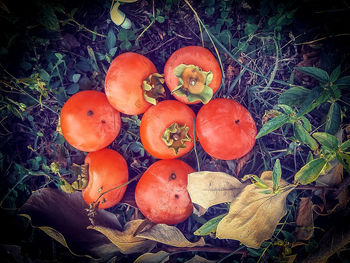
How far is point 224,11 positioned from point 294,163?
45.0 inches

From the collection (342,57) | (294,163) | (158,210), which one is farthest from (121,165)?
(342,57)

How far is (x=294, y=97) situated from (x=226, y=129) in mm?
439

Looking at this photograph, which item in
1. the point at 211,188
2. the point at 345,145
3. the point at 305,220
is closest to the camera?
the point at 345,145

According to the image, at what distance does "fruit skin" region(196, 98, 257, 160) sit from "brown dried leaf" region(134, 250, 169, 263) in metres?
0.76

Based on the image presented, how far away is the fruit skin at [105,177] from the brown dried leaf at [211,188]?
1.58 feet

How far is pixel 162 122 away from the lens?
Answer: 5.15ft

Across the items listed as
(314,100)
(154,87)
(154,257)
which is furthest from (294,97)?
(154,257)

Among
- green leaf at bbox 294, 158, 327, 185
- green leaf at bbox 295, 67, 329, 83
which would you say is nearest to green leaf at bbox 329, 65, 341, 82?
green leaf at bbox 295, 67, 329, 83

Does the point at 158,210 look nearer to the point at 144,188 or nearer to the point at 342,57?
the point at 144,188

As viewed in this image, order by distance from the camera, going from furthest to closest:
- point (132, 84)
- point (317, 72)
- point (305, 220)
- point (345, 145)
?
1. point (305, 220)
2. point (132, 84)
3. point (317, 72)
4. point (345, 145)

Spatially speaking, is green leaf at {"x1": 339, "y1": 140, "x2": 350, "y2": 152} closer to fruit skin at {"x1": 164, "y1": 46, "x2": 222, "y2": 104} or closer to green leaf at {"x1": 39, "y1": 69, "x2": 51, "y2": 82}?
fruit skin at {"x1": 164, "y1": 46, "x2": 222, "y2": 104}

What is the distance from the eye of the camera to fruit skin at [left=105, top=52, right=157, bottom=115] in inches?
60.5

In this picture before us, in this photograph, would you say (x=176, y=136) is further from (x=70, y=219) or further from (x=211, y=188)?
(x=70, y=219)

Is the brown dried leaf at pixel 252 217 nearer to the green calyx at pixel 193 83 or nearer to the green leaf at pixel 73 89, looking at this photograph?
the green calyx at pixel 193 83
